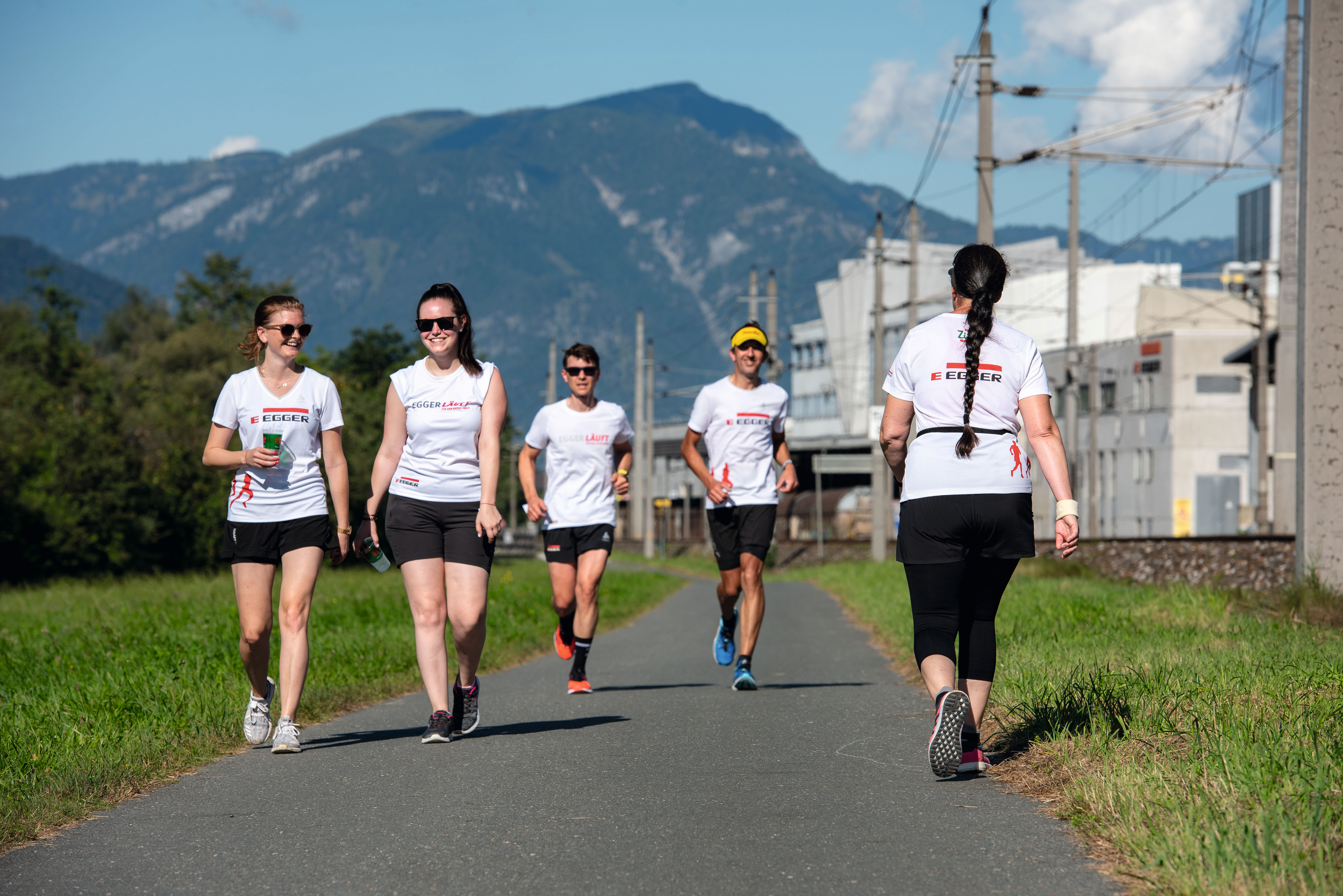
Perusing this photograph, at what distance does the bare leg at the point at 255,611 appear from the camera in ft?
22.3

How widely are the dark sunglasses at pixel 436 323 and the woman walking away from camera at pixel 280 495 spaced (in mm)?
520

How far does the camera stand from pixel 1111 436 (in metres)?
67.3

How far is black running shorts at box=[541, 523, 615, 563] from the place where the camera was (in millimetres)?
9281

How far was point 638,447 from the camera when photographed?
7962cm

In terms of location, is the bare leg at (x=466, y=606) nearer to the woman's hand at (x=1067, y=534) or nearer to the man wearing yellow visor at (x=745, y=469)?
the man wearing yellow visor at (x=745, y=469)

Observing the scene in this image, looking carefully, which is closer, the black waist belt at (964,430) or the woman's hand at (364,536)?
the black waist belt at (964,430)

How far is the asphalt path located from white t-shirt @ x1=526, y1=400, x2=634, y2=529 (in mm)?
1592

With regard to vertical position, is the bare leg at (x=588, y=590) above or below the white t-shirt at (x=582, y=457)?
below

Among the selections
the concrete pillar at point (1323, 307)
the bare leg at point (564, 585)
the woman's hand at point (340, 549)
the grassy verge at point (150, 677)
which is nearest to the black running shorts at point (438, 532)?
the woman's hand at point (340, 549)

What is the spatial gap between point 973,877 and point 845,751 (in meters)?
2.29

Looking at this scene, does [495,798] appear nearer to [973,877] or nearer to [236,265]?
[973,877]

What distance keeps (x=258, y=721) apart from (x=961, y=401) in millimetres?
3751

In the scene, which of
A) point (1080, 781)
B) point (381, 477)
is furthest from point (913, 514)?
point (381, 477)

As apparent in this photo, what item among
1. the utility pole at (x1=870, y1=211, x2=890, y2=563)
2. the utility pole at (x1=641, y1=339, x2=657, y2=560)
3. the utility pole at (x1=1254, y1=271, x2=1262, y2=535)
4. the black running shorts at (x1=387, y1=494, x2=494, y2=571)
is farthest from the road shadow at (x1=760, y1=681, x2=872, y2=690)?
the utility pole at (x1=641, y1=339, x2=657, y2=560)
